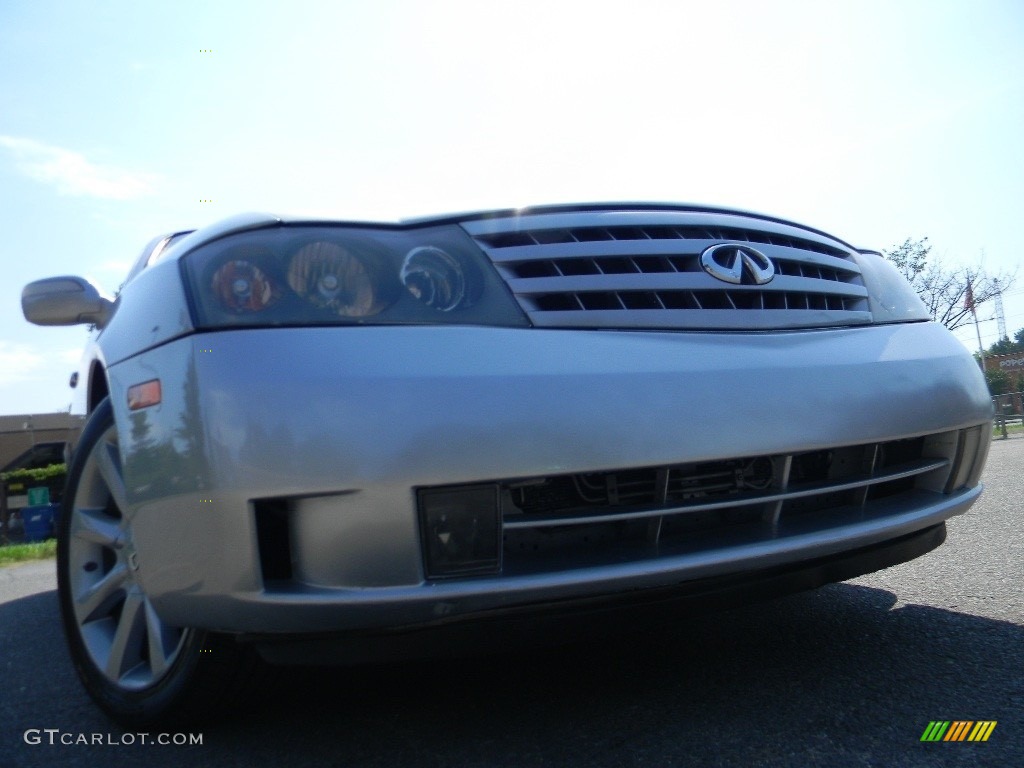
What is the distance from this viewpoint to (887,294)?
2.47 meters

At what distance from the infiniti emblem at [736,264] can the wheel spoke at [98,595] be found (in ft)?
5.04

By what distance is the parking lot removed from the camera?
1638mm

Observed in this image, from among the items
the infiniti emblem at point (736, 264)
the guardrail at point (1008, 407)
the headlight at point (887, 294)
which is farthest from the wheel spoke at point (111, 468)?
the guardrail at point (1008, 407)

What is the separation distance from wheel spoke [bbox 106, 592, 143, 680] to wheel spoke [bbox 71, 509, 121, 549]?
159 mm

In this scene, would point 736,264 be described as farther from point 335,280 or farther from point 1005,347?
point 1005,347

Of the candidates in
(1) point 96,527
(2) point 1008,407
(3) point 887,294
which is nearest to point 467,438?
(1) point 96,527

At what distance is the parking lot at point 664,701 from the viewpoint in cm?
164

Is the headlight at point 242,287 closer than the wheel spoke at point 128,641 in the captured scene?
Yes

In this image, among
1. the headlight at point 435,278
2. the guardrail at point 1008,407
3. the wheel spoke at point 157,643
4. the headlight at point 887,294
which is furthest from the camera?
the guardrail at point 1008,407

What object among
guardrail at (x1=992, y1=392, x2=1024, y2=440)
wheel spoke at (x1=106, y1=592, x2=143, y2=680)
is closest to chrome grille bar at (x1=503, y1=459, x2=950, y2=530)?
wheel spoke at (x1=106, y1=592, x2=143, y2=680)

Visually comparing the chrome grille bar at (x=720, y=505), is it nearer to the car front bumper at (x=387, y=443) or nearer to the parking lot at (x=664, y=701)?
the car front bumper at (x=387, y=443)

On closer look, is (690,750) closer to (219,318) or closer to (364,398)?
(364,398)

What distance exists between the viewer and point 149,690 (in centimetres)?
190

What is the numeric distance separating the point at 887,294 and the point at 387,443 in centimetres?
162
